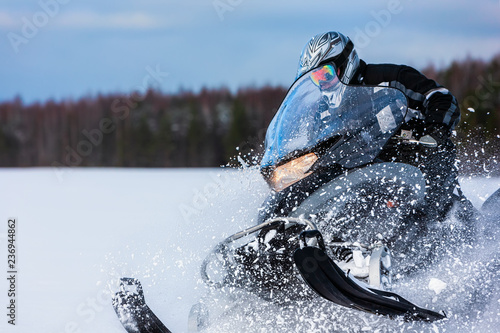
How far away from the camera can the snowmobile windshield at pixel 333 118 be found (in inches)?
123

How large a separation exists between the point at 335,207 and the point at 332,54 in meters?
1.01

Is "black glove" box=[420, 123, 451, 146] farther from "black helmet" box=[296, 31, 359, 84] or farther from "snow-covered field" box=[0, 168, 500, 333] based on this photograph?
"snow-covered field" box=[0, 168, 500, 333]

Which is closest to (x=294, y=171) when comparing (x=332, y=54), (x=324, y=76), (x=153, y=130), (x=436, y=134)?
(x=324, y=76)

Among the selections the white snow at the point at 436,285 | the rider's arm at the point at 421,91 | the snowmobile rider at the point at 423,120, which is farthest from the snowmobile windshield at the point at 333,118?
the white snow at the point at 436,285

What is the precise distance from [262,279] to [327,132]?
888 millimetres

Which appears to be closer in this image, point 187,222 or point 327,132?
point 327,132

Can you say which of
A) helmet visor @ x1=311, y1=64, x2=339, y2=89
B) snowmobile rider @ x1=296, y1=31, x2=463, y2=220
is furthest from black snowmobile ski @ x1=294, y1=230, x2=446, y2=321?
helmet visor @ x1=311, y1=64, x2=339, y2=89

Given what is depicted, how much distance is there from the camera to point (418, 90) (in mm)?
3785

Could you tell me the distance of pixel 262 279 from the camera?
117 inches

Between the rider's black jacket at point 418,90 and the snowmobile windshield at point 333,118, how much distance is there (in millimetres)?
321

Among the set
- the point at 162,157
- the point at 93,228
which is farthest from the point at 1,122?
the point at 93,228

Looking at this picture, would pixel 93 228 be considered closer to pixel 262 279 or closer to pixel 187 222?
pixel 187 222

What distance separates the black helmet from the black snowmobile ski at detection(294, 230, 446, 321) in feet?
3.99

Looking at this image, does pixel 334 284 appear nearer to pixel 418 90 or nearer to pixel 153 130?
pixel 418 90
